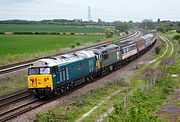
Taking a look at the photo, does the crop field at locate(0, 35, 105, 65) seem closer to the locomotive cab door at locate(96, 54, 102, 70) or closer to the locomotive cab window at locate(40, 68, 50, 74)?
the locomotive cab door at locate(96, 54, 102, 70)

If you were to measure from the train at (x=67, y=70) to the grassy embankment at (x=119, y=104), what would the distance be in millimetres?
2320

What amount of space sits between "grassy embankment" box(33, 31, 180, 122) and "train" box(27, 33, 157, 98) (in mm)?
2320

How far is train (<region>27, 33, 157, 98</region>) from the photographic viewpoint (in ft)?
88.3

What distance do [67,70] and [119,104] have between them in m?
10.4

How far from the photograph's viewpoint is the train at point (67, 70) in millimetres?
26906

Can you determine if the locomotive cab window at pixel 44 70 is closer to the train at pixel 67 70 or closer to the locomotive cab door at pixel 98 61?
the train at pixel 67 70

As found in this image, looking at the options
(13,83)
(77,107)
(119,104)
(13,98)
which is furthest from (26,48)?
(119,104)

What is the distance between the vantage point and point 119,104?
20.0m

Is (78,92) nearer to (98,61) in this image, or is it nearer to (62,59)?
(62,59)

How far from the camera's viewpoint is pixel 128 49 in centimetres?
5222

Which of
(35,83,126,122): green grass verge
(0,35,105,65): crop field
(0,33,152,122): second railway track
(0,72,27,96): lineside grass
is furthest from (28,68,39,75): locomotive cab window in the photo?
(0,35,105,65): crop field

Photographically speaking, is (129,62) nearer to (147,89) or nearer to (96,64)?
(96,64)

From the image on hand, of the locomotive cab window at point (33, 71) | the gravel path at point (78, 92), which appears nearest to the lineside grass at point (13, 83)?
the locomotive cab window at point (33, 71)

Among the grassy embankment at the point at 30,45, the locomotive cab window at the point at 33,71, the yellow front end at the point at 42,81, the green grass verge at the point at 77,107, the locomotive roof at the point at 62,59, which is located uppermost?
the locomotive roof at the point at 62,59
